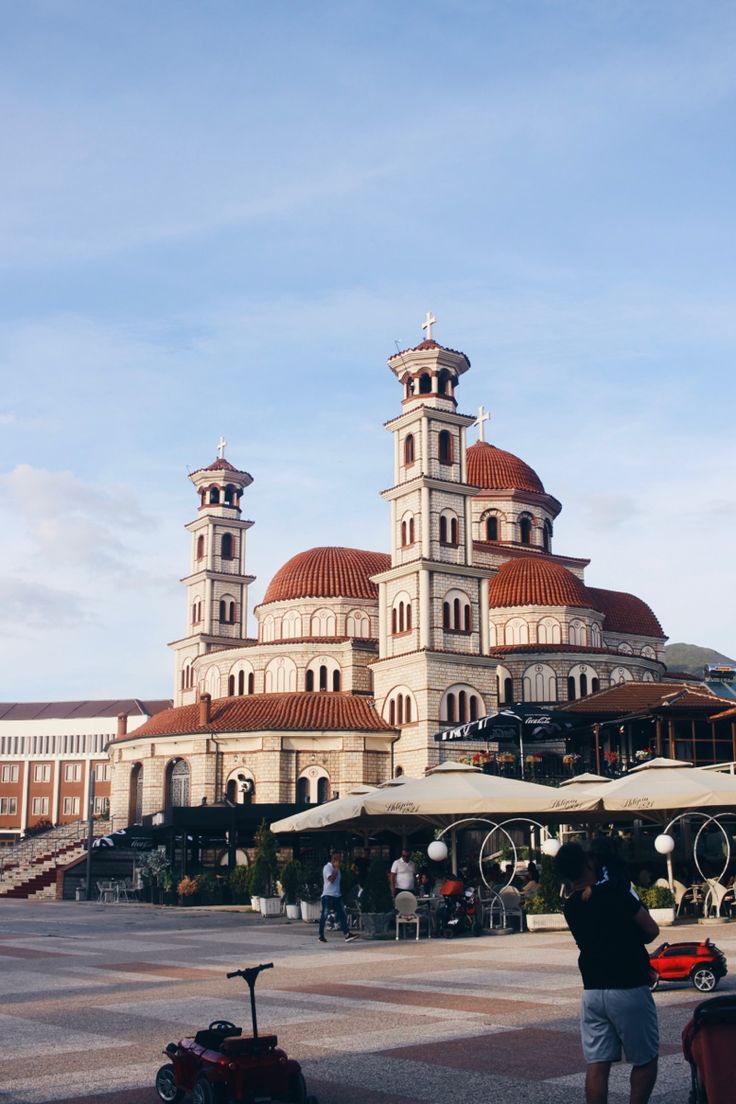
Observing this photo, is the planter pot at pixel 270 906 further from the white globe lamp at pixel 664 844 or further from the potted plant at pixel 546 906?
the white globe lamp at pixel 664 844

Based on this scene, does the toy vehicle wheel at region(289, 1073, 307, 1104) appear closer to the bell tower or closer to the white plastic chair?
the white plastic chair

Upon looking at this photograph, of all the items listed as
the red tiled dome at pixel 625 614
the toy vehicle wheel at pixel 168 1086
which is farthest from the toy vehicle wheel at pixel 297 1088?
the red tiled dome at pixel 625 614

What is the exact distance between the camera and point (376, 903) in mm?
23891

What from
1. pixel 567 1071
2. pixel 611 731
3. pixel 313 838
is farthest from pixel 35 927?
pixel 611 731

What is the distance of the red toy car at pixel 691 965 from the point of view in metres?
13.7

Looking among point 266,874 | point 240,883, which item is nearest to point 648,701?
point 240,883

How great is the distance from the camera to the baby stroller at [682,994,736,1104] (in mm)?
6922

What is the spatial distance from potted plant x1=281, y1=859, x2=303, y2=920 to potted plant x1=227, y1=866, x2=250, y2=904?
14.5 ft

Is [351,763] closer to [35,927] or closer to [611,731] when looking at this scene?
[611,731]

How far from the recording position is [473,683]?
5478cm

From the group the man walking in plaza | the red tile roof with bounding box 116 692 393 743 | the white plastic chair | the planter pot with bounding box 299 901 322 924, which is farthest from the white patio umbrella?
the red tile roof with bounding box 116 692 393 743

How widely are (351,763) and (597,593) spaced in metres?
22.0

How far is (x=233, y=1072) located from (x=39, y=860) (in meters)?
51.5

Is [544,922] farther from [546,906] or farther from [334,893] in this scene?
[334,893]
